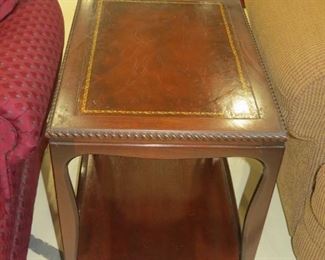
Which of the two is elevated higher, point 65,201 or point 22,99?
point 22,99

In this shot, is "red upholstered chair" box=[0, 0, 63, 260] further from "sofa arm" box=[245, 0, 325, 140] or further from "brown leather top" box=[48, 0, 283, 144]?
"sofa arm" box=[245, 0, 325, 140]

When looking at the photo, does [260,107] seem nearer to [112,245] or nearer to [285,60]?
[285,60]

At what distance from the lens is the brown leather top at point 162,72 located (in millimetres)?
898

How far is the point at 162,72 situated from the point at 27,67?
29 cm

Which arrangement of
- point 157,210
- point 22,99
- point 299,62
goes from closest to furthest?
point 22,99, point 299,62, point 157,210

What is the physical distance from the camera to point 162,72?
101 centimetres

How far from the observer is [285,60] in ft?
3.34

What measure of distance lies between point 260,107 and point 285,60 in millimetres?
152

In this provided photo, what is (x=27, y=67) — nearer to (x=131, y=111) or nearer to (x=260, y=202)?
(x=131, y=111)

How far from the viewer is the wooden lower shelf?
1.22 m

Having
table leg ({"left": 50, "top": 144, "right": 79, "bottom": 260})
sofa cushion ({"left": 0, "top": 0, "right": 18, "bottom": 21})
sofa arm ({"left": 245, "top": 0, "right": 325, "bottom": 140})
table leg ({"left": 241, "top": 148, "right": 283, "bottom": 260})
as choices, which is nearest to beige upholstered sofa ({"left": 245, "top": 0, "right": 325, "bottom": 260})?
sofa arm ({"left": 245, "top": 0, "right": 325, "bottom": 140})

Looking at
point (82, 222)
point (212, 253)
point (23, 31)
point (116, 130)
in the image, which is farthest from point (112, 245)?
point (23, 31)

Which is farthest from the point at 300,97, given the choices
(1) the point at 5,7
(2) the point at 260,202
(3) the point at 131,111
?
(1) the point at 5,7

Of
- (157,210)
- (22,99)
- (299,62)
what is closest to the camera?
(22,99)
